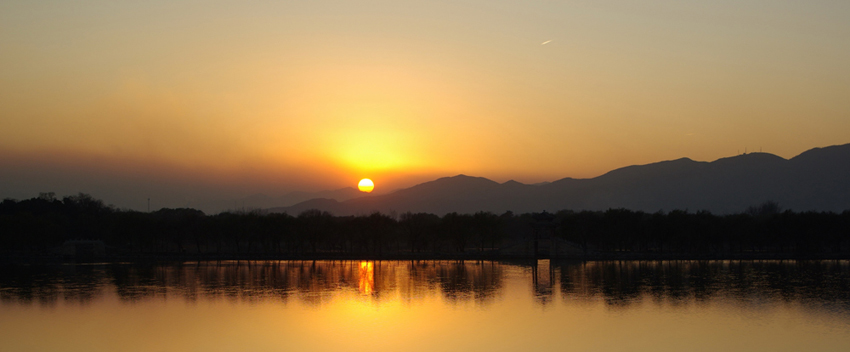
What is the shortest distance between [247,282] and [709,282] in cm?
4050

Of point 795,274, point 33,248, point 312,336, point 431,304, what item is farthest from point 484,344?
point 33,248

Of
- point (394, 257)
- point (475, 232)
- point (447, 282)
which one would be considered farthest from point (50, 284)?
point (475, 232)

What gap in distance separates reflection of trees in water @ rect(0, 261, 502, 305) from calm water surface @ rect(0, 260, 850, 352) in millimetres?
186

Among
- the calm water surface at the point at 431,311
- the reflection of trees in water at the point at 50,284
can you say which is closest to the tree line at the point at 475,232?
the reflection of trees in water at the point at 50,284

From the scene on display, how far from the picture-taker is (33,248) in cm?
11506

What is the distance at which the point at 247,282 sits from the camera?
204 feet

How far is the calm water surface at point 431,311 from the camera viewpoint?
3312 centimetres

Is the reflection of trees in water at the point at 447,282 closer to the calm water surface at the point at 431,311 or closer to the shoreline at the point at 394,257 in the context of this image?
the calm water surface at the point at 431,311

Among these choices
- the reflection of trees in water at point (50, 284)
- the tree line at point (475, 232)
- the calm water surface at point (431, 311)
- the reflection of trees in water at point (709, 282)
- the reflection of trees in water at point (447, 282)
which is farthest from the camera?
the tree line at point (475, 232)

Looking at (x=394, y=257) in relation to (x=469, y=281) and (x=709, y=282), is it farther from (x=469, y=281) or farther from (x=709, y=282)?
(x=709, y=282)

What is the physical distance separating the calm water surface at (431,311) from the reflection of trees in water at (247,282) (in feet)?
0.61

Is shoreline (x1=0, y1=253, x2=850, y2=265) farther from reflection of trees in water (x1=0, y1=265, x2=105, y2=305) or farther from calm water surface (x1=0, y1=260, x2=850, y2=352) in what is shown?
calm water surface (x1=0, y1=260, x2=850, y2=352)

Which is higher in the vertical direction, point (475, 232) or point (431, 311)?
point (475, 232)

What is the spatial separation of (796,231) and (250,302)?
282 ft
